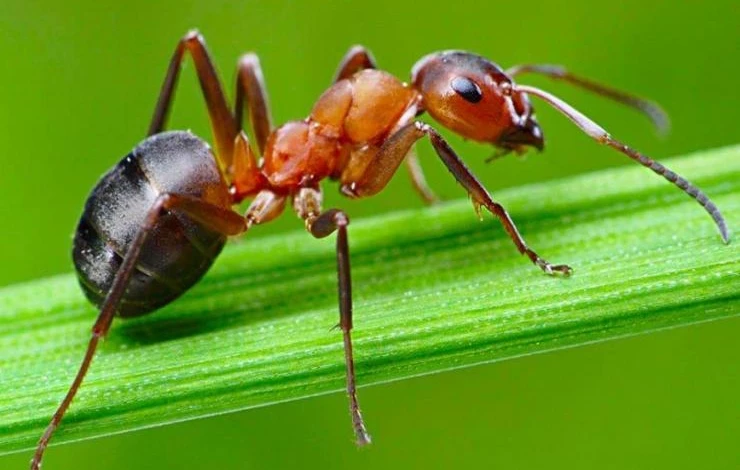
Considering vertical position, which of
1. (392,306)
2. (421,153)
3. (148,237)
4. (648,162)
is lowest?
(421,153)

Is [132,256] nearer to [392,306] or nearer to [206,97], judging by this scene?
[392,306]

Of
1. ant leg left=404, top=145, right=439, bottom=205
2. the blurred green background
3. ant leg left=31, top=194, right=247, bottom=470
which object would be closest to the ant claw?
the blurred green background

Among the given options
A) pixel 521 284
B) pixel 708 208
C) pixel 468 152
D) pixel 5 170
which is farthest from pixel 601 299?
pixel 5 170

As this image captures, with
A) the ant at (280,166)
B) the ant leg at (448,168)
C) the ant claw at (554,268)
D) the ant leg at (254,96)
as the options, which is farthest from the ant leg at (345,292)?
the ant leg at (254,96)

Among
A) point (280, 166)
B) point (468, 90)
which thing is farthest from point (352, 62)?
point (468, 90)

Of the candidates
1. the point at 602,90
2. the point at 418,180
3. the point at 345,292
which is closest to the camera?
the point at 345,292

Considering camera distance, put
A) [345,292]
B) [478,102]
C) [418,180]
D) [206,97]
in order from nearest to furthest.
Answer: [345,292]
[478,102]
[206,97]
[418,180]

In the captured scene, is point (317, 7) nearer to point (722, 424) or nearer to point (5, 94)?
point (5, 94)
